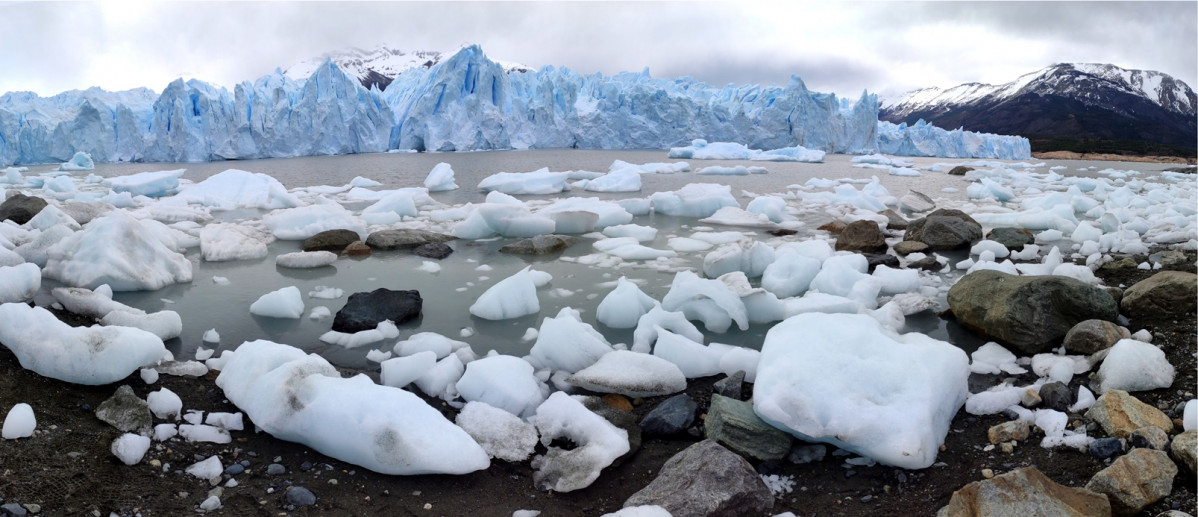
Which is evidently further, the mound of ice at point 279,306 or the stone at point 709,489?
the mound of ice at point 279,306

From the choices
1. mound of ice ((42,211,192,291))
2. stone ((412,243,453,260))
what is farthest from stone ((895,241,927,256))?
mound of ice ((42,211,192,291))

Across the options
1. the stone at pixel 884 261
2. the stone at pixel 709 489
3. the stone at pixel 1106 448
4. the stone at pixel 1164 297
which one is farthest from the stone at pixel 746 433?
the stone at pixel 884 261

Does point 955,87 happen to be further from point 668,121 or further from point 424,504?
point 424,504

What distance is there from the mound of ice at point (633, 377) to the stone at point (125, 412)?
1752 mm

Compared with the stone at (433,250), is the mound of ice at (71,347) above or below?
above

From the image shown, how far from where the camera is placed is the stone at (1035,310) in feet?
11.6

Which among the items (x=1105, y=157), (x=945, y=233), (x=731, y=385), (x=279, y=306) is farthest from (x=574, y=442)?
(x=1105, y=157)

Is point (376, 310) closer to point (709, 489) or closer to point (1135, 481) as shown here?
point (709, 489)

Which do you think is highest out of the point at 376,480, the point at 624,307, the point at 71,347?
the point at 71,347

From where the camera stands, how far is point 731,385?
3.07 m

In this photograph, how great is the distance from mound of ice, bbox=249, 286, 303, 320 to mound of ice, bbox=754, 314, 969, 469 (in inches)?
117

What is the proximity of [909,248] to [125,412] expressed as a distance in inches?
238

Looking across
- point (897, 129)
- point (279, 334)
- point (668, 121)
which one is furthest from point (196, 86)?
point (897, 129)

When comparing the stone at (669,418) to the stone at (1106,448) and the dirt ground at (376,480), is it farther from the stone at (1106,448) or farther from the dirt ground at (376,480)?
the stone at (1106,448)
